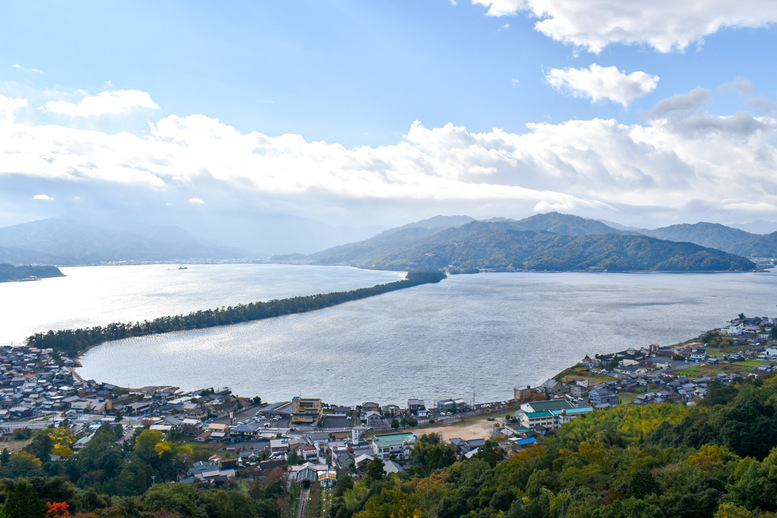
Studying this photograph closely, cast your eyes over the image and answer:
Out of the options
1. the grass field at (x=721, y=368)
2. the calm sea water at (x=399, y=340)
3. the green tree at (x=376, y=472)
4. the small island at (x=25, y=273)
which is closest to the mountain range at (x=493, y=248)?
the small island at (x=25, y=273)

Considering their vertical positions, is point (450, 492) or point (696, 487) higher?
point (696, 487)

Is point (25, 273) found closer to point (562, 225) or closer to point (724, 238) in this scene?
point (562, 225)

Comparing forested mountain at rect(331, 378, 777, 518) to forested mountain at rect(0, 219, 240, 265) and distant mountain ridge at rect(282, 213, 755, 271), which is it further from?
forested mountain at rect(0, 219, 240, 265)

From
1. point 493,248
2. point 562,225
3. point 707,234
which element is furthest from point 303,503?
point 707,234

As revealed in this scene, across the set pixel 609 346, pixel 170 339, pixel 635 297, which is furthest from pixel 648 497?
pixel 635 297

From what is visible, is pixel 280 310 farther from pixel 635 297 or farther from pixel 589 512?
pixel 589 512

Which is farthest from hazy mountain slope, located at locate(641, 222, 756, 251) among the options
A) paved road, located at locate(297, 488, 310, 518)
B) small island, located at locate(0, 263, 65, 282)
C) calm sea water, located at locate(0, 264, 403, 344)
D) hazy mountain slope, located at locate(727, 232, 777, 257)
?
small island, located at locate(0, 263, 65, 282)

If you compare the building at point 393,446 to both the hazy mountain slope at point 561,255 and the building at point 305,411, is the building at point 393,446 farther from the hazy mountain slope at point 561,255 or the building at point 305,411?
the hazy mountain slope at point 561,255
